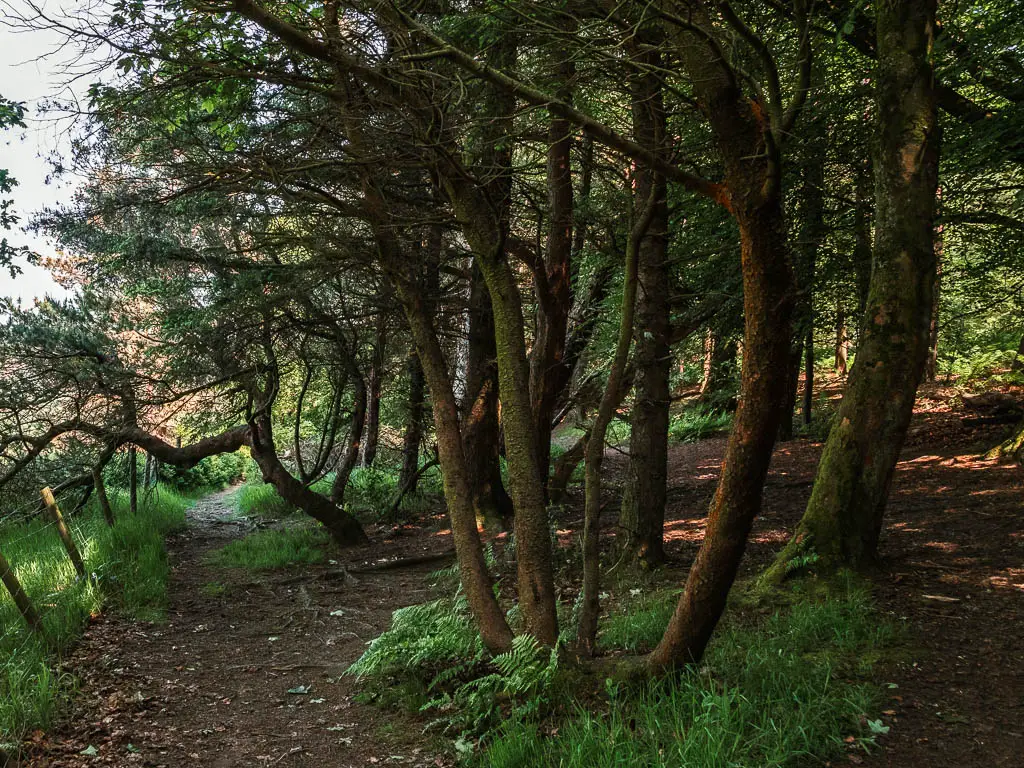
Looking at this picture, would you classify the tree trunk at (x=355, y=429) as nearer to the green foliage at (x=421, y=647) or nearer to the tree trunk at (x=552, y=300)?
the tree trunk at (x=552, y=300)

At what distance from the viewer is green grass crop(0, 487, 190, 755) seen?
4590 mm

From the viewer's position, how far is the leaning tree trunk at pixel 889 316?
204 inches

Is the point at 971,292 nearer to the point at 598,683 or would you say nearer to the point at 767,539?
the point at 767,539

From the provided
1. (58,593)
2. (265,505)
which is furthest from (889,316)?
(265,505)

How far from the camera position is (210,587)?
8.66m

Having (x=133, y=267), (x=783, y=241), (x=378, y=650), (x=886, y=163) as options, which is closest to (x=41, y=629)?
(x=378, y=650)

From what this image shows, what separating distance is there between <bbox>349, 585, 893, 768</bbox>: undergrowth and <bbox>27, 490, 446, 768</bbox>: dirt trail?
400mm

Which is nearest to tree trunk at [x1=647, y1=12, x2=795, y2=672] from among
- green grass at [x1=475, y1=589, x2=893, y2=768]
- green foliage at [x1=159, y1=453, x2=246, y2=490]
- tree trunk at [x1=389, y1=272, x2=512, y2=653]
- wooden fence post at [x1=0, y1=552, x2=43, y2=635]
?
green grass at [x1=475, y1=589, x2=893, y2=768]

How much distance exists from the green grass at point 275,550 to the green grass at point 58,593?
1.12 m

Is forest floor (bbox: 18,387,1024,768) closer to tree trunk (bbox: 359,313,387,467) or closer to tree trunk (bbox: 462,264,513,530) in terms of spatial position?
tree trunk (bbox: 462,264,513,530)

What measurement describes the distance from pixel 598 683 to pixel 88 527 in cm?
806

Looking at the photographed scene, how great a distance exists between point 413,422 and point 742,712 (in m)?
8.85

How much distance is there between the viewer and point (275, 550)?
10.4 m

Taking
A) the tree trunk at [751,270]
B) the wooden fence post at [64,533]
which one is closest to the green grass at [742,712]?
the tree trunk at [751,270]
